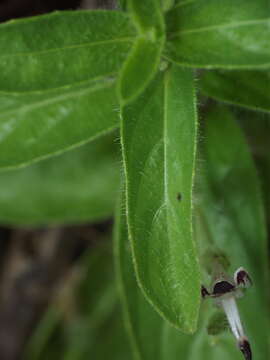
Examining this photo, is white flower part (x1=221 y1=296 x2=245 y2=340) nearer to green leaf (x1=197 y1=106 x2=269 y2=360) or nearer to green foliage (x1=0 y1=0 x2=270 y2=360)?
green foliage (x1=0 y1=0 x2=270 y2=360)

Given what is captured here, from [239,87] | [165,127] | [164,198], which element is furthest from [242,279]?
[239,87]

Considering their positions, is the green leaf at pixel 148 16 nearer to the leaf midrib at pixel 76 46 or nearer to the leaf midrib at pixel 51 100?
the leaf midrib at pixel 76 46

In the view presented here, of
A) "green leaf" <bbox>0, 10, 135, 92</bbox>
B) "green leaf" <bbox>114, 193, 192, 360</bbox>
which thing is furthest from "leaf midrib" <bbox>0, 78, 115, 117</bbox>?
"green leaf" <bbox>114, 193, 192, 360</bbox>

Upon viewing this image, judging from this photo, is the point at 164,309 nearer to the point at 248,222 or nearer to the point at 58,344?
the point at 248,222

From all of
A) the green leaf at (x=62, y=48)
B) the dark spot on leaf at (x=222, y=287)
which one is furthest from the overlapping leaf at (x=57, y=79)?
the dark spot on leaf at (x=222, y=287)

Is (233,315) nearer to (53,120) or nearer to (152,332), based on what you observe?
(152,332)

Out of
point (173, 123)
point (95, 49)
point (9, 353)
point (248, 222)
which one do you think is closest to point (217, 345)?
point (248, 222)

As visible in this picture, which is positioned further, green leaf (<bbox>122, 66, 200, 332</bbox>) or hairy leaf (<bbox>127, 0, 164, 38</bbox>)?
hairy leaf (<bbox>127, 0, 164, 38</bbox>)
